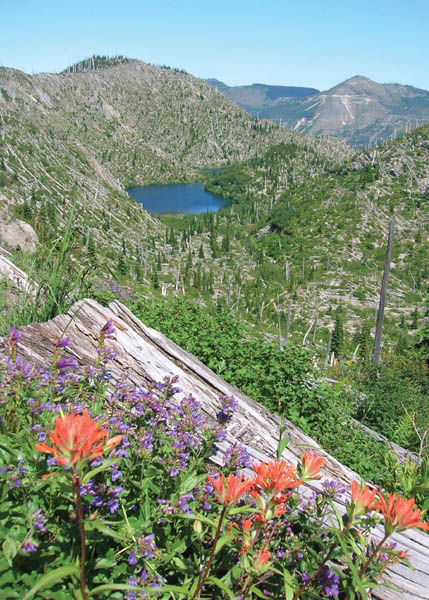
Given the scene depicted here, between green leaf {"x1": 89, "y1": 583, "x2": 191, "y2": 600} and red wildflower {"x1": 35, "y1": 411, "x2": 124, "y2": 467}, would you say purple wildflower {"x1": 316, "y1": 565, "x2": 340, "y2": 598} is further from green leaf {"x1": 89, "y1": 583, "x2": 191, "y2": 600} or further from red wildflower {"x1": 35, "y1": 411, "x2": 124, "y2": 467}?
red wildflower {"x1": 35, "y1": 411, "x2": 124, "y2": 467}

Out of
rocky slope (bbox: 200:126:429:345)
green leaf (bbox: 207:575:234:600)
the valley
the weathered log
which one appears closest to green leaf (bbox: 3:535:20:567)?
the valley

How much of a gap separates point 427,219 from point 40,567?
351ft

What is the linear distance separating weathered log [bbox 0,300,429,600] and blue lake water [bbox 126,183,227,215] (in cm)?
14541

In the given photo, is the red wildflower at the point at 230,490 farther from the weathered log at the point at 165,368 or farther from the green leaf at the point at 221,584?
the weathered log at the point at 165,368

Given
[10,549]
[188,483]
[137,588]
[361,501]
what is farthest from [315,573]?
[10,549]

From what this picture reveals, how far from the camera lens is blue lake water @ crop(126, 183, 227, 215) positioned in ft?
503

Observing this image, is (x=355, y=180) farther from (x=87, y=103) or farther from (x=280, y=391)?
(x=87, y=103)

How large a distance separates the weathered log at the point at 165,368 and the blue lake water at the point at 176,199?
477 ft

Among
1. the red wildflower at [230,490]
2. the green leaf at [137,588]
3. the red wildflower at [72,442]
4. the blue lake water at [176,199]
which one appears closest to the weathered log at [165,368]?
the red wildflower at [230,490]

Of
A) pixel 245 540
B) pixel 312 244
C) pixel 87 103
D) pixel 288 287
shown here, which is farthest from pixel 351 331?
pixel 87 103

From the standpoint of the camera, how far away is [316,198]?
391 ft

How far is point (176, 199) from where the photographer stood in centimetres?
17038

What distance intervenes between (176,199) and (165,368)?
17333cm

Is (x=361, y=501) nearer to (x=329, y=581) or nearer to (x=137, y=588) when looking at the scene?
(x=329, y=581)
